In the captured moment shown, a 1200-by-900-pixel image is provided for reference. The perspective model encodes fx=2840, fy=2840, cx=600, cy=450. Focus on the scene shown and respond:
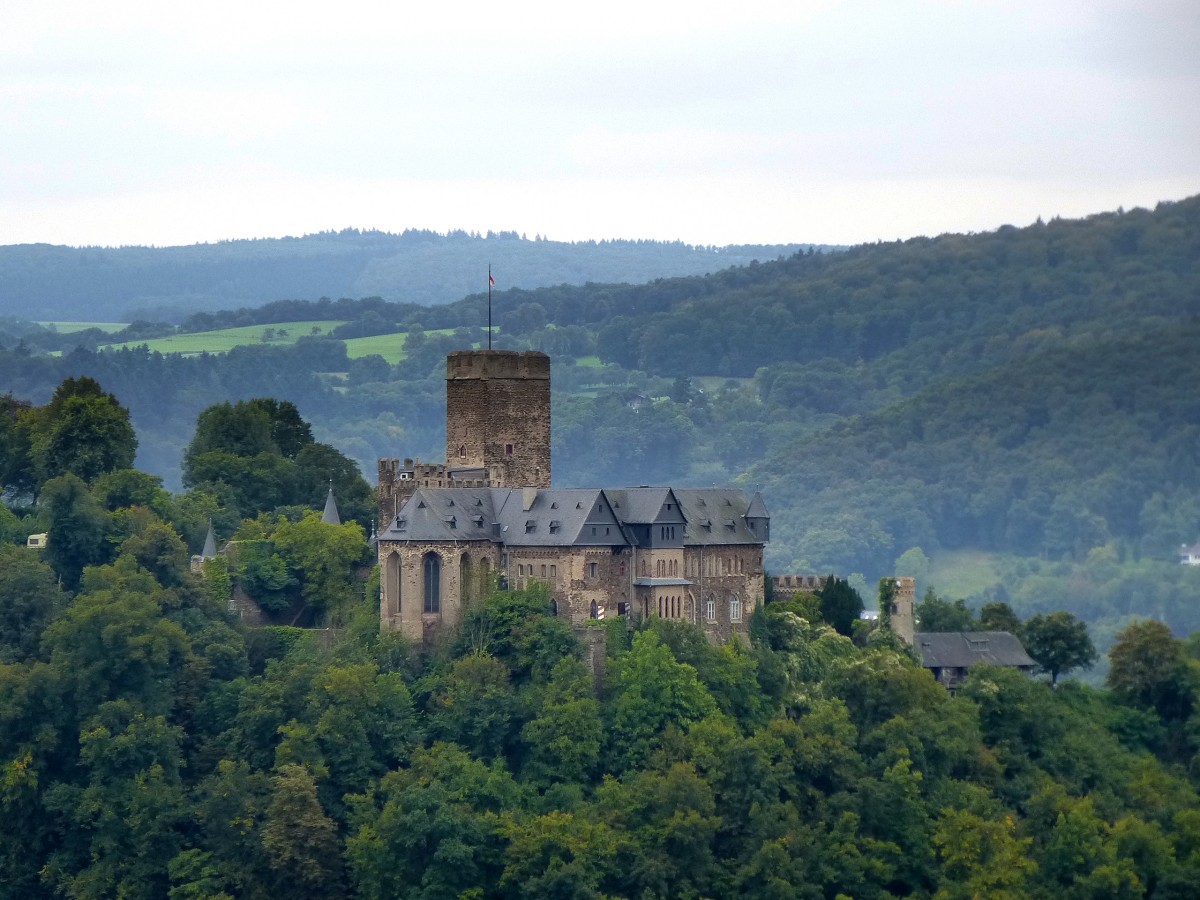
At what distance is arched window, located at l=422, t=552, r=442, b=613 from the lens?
81938 mm

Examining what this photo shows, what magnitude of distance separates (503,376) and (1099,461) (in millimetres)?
86393

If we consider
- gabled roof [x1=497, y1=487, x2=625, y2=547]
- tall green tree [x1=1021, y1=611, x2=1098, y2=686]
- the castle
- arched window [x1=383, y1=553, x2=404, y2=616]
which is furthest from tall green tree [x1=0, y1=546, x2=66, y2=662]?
tall green tree [x1=1021, y1=611, x2=1098, y2=686]

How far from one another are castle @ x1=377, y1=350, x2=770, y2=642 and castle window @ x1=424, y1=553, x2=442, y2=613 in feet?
0.09

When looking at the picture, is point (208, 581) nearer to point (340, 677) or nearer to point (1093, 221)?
point (340, 677)

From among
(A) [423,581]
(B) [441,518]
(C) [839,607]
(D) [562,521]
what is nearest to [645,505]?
(D) [562,521]

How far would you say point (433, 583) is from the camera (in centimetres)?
8225

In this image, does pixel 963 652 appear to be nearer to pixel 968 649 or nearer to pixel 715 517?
pixel 968 649

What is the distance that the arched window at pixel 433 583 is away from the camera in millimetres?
81938

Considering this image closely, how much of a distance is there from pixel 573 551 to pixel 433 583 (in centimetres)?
429

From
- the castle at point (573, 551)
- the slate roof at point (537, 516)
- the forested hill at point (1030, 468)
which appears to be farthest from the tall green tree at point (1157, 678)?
the forested hill at point (1030, 468)

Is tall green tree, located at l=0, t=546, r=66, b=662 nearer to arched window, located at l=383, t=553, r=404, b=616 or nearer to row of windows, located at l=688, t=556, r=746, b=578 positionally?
arched window, located at l=383, t=553, r=404, b=616

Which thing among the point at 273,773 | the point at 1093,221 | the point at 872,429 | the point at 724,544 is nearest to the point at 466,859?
the point at 273,773

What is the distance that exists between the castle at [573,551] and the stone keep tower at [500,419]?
101 centimetres

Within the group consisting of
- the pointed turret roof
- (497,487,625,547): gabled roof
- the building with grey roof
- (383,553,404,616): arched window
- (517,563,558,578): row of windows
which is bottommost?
the building with grey roof
